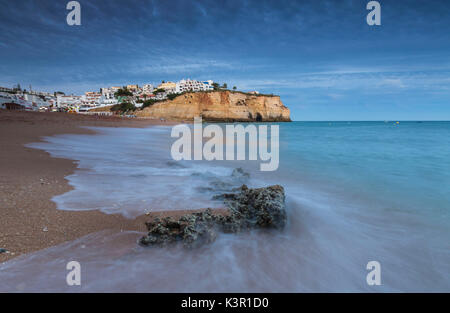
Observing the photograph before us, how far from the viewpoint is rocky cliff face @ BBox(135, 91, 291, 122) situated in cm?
6397

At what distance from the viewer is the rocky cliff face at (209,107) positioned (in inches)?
2518

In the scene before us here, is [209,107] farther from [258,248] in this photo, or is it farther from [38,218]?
[258,248]

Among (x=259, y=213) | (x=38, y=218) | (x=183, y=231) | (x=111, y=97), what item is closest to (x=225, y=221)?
(x=259, y=213)

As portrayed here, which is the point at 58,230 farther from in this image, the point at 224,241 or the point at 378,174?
the point at 378,174

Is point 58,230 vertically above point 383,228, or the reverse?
point 58,230

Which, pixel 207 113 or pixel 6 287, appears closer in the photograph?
pixel 6 287

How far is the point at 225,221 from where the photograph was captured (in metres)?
2.94

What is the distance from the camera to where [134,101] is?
79125mm

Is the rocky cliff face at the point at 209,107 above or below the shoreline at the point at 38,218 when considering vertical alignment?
above

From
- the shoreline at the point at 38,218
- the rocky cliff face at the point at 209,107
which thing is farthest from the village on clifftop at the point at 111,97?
the shoreline at the point at 38,218

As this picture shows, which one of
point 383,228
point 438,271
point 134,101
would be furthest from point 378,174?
point 134,101

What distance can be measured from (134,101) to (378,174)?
84291mm

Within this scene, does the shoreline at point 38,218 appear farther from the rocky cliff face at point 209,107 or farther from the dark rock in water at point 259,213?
the rocky cliff face at point 209,107

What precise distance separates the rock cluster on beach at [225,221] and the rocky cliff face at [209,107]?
62993 mm
